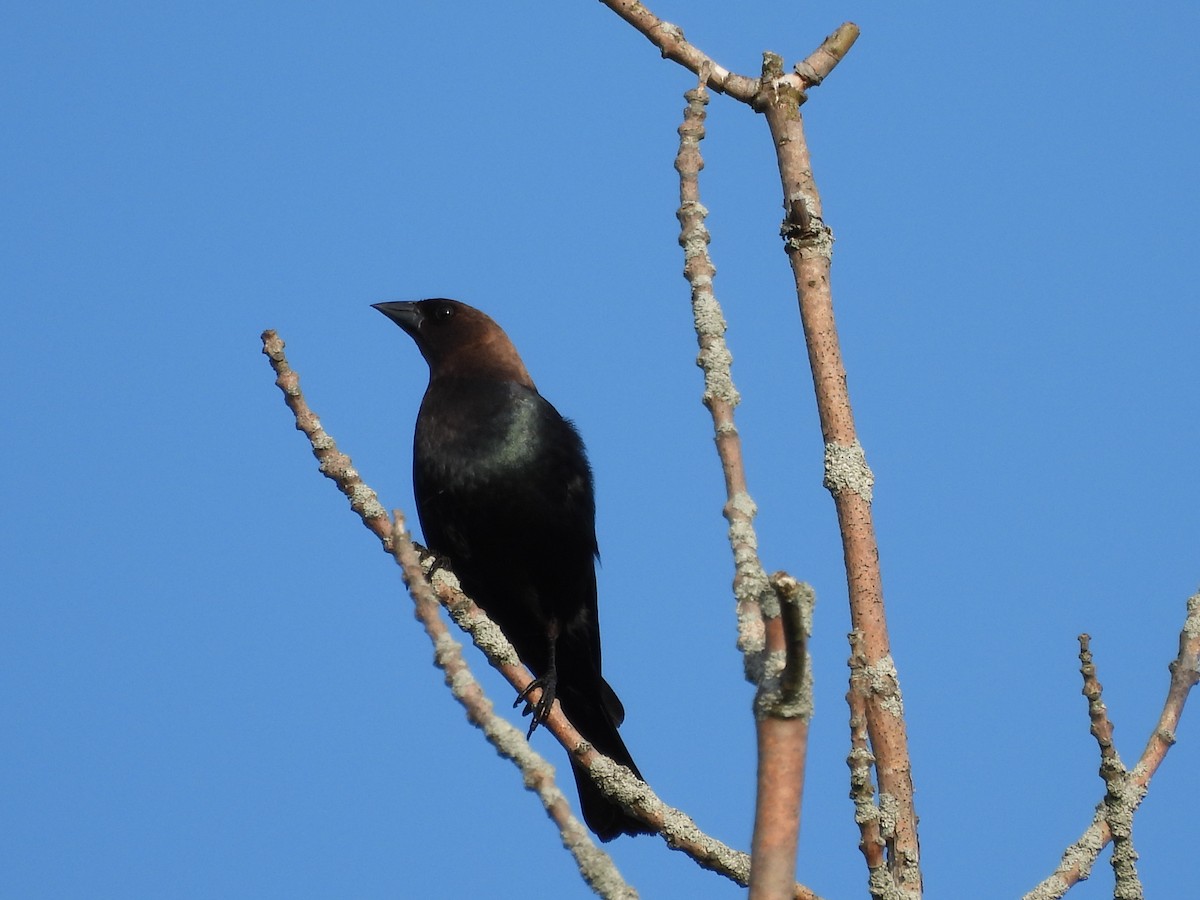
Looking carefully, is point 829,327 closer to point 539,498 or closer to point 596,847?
point 596,847

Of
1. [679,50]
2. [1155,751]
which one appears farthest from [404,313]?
[1155,751]

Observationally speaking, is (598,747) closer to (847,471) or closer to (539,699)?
(539,699)

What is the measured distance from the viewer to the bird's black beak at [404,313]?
21.0ft

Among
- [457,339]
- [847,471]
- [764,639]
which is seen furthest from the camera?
[457,339]

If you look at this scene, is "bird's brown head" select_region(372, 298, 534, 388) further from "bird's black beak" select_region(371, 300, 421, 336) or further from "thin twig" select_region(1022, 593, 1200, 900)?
"thin twig" select_region(1022, 593, 1200, 900)

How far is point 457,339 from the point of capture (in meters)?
6.17

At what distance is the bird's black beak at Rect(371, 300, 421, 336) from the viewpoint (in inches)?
252

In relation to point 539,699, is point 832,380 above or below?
below

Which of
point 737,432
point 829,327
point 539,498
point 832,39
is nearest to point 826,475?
point 829,327

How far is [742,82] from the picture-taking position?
2.71 meters

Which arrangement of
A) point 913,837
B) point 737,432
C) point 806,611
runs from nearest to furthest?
point 806,611 → point 737,432 → point 913,837

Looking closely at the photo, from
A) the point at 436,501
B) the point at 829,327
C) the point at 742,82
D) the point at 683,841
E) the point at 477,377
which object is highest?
the point at 477,377

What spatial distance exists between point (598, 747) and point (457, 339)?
1.82 metres

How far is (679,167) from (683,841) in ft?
3.94
